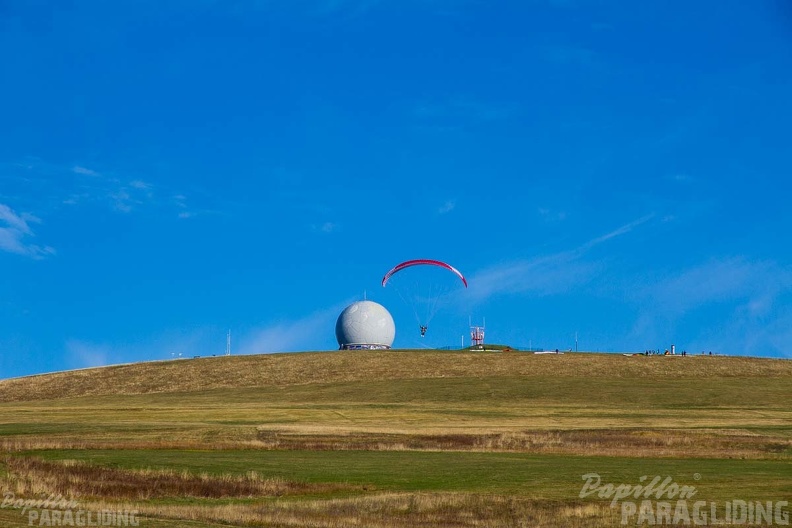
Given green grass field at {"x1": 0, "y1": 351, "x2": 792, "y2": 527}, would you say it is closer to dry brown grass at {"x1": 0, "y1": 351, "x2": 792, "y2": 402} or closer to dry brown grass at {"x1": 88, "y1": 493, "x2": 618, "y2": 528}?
dry brown grass at {"x1": 88, "y1": 493, "x2": 618, "y2": 528}

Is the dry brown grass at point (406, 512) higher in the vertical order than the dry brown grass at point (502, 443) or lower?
lower

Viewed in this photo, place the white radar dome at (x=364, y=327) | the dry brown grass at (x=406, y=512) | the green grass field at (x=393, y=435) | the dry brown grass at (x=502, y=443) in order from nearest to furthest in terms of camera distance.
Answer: the dry brown grass at (x=406, y=512)
the green grass field at (x=393, y=435)
the dry brown grass at (x=502, y=443)
the white radar dome at (x=364, y=327)

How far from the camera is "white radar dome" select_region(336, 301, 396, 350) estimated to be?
124188 millimetres

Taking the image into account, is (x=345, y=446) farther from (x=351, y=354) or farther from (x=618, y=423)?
(x=351, y=354)

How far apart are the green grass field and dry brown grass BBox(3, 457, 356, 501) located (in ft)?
0.35

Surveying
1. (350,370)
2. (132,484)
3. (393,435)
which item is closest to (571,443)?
(393,435)

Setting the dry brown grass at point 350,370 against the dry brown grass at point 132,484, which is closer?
the dry brown grass at point 132,484

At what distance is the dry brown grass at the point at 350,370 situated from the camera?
329 feet

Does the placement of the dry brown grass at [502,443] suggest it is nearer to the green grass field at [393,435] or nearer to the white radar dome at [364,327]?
the green grass field at [393,435]

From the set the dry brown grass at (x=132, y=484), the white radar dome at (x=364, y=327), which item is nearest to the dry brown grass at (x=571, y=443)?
the dry brown grass at (x=132, y=484)

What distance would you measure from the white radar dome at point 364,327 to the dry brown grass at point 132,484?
301 ft

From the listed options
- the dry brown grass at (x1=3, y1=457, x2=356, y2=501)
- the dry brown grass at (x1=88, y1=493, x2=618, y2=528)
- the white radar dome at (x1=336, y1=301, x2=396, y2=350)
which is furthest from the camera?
the white radar dome at (x1=336, y1=301, x2=396, y2=350)

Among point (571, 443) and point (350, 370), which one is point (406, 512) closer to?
point (571, 443)

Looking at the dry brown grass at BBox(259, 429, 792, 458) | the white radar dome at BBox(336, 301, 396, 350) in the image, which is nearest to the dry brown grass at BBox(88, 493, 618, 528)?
the dry brown grass at BBox(259, 429, 792, 458)
